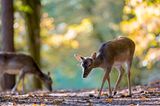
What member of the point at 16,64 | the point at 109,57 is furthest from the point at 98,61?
the point at 16,64

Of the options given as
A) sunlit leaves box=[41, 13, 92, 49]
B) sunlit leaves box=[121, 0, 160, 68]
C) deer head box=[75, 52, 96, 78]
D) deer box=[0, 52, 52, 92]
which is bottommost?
deer head box=[75, 52, 96, 78]

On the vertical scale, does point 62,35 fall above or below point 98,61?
above

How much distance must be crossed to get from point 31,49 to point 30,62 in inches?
312

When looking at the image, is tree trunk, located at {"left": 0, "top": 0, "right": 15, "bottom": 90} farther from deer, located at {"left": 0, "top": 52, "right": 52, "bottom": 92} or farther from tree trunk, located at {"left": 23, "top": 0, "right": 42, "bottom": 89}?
tree trunk, located at {"left": 23, "top": 0, "right": 42, "bottom": 89}

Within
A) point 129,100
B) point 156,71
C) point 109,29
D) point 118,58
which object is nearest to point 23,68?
point 118,58

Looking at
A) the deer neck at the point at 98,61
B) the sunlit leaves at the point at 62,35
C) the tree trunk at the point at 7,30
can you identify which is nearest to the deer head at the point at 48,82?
the tree trunk at the point at 7,30

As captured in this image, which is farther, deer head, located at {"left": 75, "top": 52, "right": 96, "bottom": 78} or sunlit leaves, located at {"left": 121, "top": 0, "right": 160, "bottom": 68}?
sunlit leaves, located at {"left": 121, "top": 0, "right": 160, "bottom": 68}

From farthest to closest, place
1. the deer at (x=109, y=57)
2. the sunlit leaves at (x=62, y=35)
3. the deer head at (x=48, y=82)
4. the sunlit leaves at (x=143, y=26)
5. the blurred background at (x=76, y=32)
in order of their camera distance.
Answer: the sunlit leaves at (x=62, y=35) → the blurred background at (x=76, y=32) → the sunlit leaves at (x=143, y=26) → the deer head at (x=48, y=82) → the deer at (x=109, y=57)

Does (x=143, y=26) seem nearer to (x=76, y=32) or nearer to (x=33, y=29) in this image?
(x=33, y=29)

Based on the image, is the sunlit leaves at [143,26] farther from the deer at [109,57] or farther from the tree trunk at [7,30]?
the deer at [109,57]

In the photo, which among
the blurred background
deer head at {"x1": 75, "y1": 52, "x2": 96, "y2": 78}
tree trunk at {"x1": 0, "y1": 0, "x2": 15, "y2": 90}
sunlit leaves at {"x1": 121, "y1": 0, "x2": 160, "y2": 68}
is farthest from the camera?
the blurred background

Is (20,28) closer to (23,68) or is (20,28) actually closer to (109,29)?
(109,29)

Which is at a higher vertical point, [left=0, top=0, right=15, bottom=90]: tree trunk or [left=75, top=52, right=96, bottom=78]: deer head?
[left=0, top=0, right=15, bottom=90]: tree trunk

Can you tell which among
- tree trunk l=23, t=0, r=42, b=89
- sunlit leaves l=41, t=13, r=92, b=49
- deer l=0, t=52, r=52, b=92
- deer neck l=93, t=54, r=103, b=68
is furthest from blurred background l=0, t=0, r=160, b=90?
deer neck l=93, t=54, r=103, b=68
